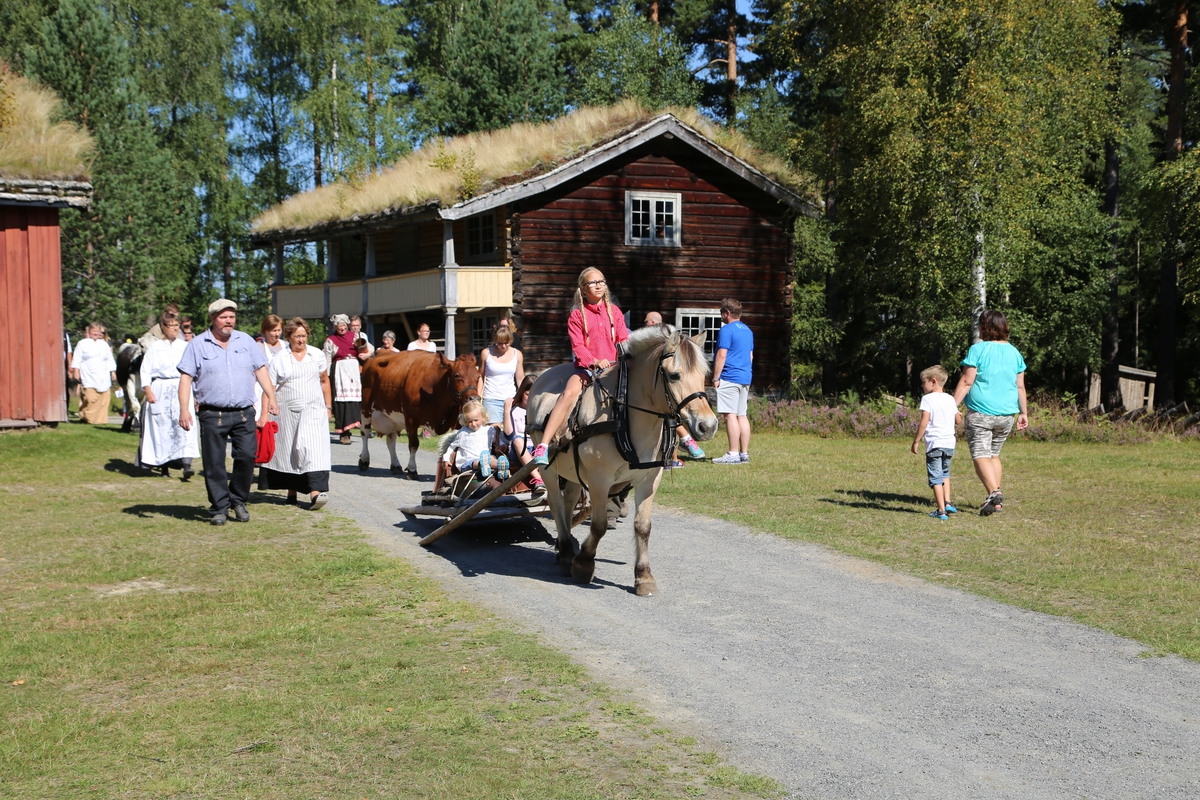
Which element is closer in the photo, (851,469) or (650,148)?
Result: (851,469)

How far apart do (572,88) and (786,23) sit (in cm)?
2445

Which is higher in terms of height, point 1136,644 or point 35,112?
point 35,112

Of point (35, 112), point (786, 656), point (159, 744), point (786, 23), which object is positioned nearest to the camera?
point (159, 744)

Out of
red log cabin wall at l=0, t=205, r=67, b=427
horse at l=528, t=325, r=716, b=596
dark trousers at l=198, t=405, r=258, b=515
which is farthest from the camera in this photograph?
red log cabin wall at l=0, t=205, r=67, b=427

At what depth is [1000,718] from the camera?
5578 millimetres

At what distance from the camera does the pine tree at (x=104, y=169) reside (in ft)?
131

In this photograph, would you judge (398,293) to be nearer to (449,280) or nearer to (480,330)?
(480,330)

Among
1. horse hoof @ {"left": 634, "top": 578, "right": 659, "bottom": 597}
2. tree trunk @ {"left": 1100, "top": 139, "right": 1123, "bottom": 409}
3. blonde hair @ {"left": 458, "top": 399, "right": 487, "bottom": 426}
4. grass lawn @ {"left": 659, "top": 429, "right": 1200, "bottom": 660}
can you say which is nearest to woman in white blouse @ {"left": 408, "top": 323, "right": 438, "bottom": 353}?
grass lawn @ {"left": 659, "top": 429, "right": 1200, "bottom": 660}

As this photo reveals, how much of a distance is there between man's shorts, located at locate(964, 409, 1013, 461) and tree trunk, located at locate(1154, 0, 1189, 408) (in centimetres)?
2011

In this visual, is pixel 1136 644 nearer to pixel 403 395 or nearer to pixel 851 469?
pixel 851 469

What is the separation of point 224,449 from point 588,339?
4.97 meters

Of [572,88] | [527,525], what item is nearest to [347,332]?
[527,525]

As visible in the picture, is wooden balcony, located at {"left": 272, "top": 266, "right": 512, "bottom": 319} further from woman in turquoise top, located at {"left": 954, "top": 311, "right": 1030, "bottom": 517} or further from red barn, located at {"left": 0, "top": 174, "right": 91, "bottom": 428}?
woman in turquoise top, located at {"left": 954, "top": 311, "right": 1030, "bottom": 517}

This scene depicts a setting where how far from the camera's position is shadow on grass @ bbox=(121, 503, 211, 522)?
12.0 m
